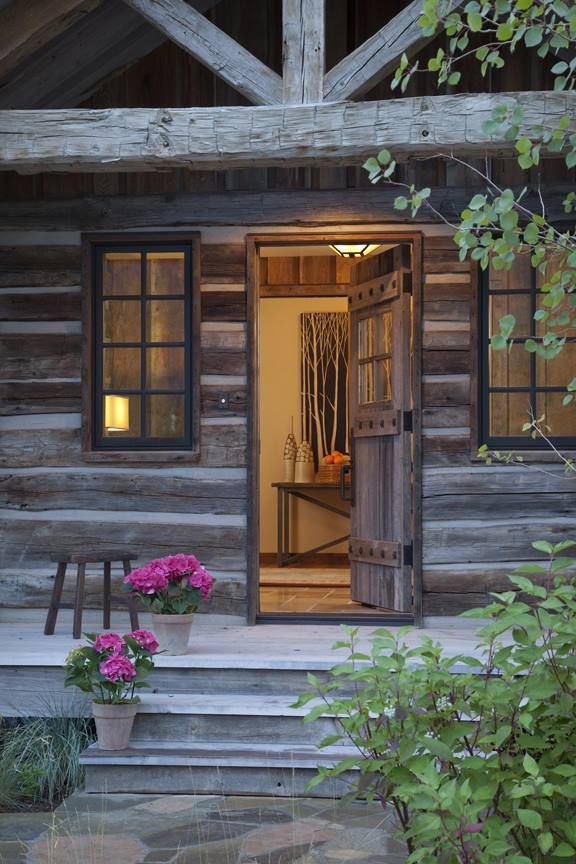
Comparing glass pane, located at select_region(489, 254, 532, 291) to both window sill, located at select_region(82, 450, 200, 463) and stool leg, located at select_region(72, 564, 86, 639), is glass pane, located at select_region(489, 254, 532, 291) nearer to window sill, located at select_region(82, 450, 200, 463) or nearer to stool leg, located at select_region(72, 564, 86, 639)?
window sill, located at select_region(82, 450, 200, 463)

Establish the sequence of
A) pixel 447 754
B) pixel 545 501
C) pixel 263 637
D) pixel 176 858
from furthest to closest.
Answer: pixel 545 501 → pixel 263 637 → pixel 176 858 → pixel 447 754

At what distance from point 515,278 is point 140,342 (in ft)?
7.28

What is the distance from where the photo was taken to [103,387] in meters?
7.21

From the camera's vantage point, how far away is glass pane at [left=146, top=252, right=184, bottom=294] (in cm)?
718

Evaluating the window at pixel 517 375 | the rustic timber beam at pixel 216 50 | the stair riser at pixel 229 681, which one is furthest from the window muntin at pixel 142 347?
the rustic timber beam at pixel 216 50

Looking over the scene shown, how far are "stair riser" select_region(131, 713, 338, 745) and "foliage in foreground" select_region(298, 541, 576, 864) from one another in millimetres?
2637

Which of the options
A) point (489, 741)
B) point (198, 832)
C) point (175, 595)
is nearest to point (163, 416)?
point (175, 595)

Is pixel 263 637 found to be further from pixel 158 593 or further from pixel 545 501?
pixel 545 501

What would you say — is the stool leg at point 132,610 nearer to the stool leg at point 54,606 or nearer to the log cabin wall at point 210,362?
the stool leg at point 54,606

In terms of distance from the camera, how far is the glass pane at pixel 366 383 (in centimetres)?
762

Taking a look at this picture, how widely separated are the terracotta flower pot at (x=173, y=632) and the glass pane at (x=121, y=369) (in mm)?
1851

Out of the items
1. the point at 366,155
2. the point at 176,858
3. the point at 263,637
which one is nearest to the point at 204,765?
the point at 176,858

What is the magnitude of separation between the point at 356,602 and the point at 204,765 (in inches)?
117

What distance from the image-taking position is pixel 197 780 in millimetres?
4977
